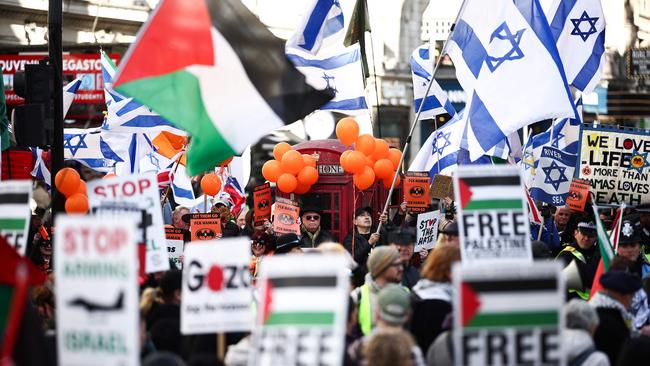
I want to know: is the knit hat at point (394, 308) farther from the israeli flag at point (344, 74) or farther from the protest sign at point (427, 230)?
the israeli flag at point (344, 74)

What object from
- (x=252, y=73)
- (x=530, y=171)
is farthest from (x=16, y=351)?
(x=530, y=171)

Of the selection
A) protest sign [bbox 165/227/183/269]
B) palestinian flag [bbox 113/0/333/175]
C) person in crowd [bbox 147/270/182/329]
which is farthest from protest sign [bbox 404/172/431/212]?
person in crowd [bbox 147/270/182/329]

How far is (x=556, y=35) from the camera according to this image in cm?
1505

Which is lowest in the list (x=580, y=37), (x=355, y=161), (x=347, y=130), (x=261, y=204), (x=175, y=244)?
(x=175, y=244)

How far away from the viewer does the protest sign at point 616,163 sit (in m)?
15.7

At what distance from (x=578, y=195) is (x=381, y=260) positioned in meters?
7.53

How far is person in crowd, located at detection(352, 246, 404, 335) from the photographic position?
8539 millimetres

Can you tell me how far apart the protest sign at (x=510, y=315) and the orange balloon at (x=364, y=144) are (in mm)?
9507

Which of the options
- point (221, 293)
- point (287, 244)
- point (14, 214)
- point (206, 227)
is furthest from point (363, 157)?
point (221, 293)

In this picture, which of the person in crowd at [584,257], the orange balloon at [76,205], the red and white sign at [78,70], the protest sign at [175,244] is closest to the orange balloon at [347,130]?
the protest sign at [175,244]

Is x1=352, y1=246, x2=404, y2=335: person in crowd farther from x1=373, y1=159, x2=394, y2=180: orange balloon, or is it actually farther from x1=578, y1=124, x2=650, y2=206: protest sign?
x1=578, y1=124, x2=650, y2=206: protest sign

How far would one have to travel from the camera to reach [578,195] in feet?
51.0

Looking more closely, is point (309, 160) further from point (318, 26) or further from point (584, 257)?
point (584, 257)

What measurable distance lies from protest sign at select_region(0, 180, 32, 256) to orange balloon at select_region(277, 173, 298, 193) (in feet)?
24.6
